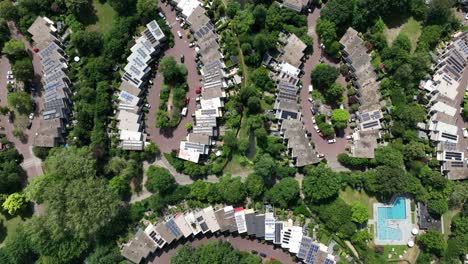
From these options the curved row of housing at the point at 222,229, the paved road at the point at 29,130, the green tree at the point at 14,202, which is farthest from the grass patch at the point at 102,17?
the curved row of housing at the point at 222,229

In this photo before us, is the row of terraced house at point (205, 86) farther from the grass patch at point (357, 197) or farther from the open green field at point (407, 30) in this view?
the open green field at point (407, 30)

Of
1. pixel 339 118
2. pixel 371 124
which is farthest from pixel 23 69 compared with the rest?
pixel 371 124

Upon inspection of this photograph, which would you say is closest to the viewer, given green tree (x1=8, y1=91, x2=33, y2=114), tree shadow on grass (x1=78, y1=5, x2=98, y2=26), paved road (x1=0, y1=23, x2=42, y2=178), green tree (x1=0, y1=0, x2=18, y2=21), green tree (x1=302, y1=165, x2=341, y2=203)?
green tree (x1=302, y1=165, x2=341, y2=203)

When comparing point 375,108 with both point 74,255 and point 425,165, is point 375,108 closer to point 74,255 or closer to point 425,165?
point 425,165

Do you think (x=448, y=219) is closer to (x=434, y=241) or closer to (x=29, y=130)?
(x=434, y=241)

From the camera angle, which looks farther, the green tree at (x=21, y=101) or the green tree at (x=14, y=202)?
the green tree at (x=21, y=101)

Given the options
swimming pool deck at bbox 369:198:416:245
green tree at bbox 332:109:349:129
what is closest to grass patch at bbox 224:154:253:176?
green tree at bbox 332:109:349:129

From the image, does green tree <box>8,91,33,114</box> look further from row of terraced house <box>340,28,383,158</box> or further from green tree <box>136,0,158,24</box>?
row of terraced house <box>340,28,383,158</box>
